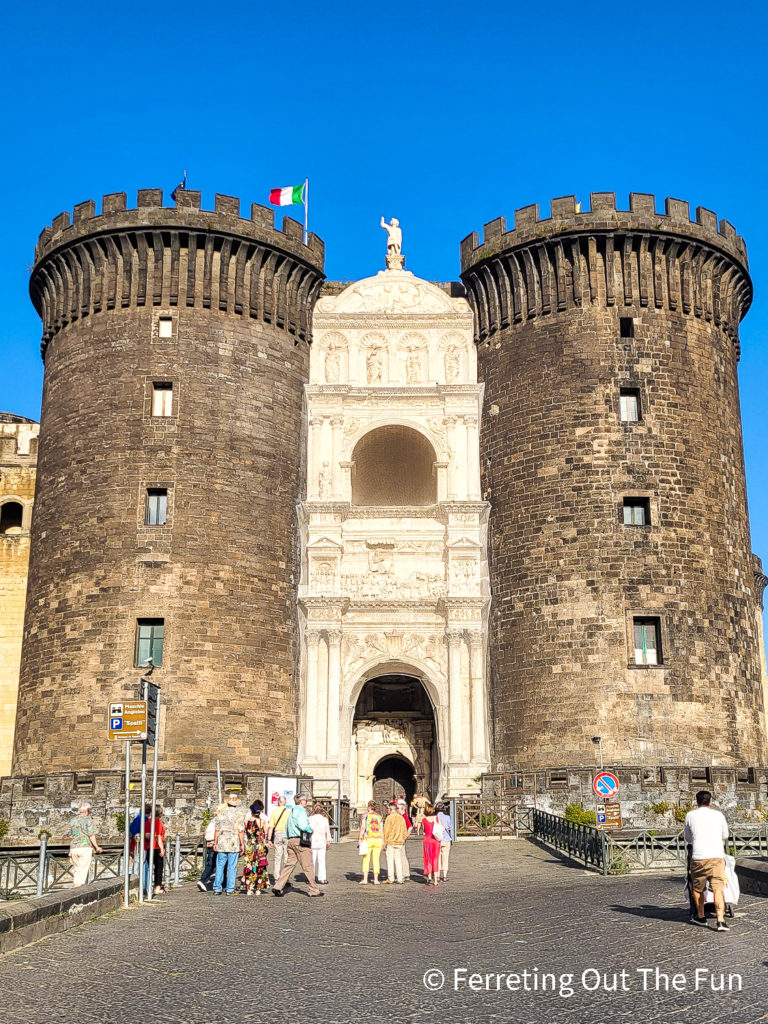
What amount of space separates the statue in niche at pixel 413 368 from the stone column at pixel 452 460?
1.92 metres

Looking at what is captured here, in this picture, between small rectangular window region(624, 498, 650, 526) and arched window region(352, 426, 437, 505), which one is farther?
arched window region(352, 426, 437, 505)

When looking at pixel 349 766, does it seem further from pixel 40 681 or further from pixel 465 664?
pixel 40 681

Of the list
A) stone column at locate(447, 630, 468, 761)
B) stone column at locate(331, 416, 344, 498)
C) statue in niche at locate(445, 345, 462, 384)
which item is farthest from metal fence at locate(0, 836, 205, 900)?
statue in niche at locate(445, 345, 462, 384)

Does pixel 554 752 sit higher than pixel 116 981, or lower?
higher

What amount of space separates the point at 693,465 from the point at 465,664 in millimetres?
9150

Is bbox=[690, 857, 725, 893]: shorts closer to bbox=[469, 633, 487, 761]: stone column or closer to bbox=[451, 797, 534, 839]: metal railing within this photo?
bbox=[451, 797, 534, 839]: metal railing

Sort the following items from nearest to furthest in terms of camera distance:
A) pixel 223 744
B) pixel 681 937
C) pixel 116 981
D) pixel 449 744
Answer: pixel 116 981 → pixel 681 937 → pixel 223 744 → pixel 449 744

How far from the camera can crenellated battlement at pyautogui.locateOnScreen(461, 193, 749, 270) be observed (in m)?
38.2

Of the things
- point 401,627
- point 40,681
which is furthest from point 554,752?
point 40,681

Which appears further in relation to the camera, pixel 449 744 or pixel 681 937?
pixel 449 744

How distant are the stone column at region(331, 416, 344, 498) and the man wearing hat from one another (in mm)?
19539

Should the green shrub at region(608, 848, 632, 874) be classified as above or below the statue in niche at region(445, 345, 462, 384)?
below

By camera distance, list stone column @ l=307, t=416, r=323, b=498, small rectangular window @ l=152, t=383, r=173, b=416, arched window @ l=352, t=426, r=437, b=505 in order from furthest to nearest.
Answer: arched window @ l=352, t=426, r=437, b=505 < stone column @ l=307, t=416, r=323, b=498 < small rectangular window @ l=152, t=383, r=173, b=416

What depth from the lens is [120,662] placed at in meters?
34.1
